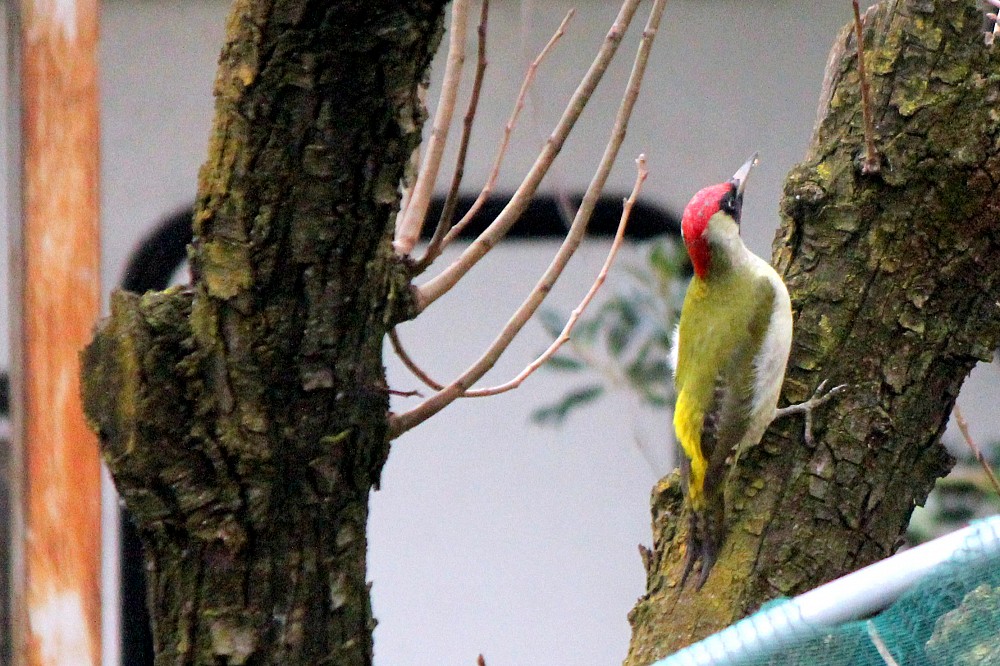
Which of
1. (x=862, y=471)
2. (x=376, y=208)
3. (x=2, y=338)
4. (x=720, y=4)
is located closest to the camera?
(x=376, y=208)

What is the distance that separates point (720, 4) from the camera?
12.3ft

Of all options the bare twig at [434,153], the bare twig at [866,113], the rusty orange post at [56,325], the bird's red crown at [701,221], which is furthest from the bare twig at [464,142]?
the rusty orange post at [56,325]

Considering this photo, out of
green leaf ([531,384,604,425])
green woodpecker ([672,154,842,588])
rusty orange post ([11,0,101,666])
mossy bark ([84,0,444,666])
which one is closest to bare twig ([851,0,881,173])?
green woodpecker ([672,154,842,588])

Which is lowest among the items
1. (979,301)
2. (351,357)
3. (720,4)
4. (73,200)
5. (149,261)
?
(351,357)

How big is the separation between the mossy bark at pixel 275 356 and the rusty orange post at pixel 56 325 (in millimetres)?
1042

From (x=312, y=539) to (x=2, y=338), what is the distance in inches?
103

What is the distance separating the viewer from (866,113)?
159cm

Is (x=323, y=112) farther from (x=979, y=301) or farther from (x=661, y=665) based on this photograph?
(x=979, y=301)

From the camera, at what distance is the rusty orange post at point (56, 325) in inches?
84.4

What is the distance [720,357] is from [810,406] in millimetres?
404

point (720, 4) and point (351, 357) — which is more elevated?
point (720, 4)

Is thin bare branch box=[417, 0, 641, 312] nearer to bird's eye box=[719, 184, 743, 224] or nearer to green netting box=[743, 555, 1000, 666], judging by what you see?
green netting box=[743, 555, 1000, 666]

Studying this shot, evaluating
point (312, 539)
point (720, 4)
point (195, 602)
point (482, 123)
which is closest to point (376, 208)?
point (312, 539)

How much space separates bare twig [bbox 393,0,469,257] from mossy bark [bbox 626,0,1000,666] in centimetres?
61
